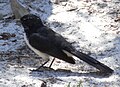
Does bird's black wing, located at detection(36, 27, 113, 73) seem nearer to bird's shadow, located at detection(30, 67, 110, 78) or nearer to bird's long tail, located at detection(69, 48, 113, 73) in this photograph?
bird's long tail, located at detection(69, 48, 113, 73)

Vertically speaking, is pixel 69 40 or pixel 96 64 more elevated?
pixel 96 64

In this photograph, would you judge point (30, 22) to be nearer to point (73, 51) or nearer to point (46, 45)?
point (46, 45)

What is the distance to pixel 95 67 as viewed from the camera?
261 inches

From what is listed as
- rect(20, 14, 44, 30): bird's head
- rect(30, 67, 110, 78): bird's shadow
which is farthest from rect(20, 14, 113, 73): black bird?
rect(30, 67, 110, 78): bird's shadow

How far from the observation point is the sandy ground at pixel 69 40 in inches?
243

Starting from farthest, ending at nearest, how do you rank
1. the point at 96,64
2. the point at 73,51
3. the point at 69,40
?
the point at 69,40
the point at 73,51
the point at 96,64

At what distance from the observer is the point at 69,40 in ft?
26.8

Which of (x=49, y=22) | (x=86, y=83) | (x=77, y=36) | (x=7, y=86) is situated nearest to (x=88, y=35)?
(x=77, y=36)

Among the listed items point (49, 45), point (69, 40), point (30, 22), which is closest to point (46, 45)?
point (49, 45)

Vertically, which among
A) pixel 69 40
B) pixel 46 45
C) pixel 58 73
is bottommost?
pixel 69 40

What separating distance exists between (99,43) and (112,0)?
71.7 inches

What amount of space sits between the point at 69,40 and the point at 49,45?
1.39m

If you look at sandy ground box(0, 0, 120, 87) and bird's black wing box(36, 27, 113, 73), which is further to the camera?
bird's black wing box(36, 27, 113, 73)

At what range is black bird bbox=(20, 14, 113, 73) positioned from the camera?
6652 millimetres
